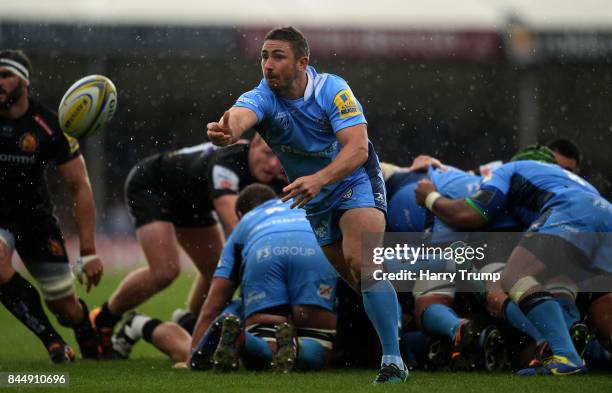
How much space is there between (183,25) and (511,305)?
77.8 feet

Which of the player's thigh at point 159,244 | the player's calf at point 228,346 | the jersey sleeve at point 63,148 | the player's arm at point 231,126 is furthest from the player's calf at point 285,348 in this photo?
the player's thigh at point 159,244

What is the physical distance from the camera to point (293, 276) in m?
6.95

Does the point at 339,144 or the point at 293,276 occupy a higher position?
the point at 339,144

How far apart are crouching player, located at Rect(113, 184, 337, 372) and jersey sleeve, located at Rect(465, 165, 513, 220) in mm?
1102

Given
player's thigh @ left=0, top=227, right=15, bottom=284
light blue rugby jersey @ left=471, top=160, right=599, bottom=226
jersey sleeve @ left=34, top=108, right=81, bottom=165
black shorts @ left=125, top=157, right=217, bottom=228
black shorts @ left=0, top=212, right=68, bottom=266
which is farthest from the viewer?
black shorts @ left=125, top=157, right=217, bottom=228

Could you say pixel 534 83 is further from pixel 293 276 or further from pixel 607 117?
pixel 293 276

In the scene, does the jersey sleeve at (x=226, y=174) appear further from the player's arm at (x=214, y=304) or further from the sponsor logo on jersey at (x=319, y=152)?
the sponsor logo on jersey at (x=319, y=152)

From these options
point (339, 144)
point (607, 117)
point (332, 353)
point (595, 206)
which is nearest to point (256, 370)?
point (332, 353)

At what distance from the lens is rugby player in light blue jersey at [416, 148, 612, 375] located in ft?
20.6

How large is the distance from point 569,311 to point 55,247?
3.98m

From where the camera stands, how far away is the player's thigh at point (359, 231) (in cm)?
598

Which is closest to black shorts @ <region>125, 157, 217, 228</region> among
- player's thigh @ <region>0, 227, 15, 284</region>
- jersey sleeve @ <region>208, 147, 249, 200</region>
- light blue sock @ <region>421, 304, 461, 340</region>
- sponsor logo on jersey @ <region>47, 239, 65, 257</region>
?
jersey sleeve @ <region>208, 147, 249, 200</region>

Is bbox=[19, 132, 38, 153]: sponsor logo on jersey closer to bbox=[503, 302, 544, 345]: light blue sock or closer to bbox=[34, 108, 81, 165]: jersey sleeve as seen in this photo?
bbox=[34, 108, 81, 165]: jersey sleeve

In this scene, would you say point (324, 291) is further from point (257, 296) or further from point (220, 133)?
point (220, 133)
